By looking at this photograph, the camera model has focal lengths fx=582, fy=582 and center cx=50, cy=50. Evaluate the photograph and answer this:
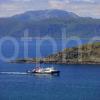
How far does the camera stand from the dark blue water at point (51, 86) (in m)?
63.7

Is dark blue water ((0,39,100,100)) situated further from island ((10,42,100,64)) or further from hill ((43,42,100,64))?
hill ((43,42,100,64))

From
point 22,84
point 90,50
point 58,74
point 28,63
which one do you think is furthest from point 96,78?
point 90,50

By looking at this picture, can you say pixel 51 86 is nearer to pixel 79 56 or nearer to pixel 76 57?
pixel 76 57

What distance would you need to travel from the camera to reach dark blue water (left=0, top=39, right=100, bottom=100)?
63.7 meters

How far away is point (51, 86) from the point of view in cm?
7756

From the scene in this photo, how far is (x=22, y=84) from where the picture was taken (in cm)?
7856

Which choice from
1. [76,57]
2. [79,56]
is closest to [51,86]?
[76,57]

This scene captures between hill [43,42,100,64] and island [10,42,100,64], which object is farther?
hill [43,42,100,64]

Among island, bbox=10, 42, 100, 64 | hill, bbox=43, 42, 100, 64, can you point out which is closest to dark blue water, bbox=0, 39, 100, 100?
island, bbox=10, 42, 100, 64

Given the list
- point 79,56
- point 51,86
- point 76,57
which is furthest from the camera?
point 79,56

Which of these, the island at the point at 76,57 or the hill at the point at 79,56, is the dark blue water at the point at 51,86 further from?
the hill at the point at 79,56

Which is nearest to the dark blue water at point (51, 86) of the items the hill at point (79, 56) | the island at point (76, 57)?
the island at point (76, 57)

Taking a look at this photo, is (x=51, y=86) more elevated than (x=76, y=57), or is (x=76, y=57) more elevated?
(x=76, y=57)

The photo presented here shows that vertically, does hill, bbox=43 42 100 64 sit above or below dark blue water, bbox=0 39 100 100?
above
